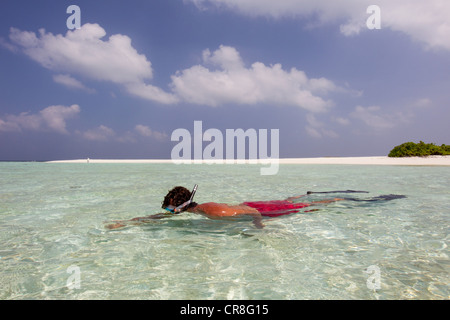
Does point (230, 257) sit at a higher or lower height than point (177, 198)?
lower

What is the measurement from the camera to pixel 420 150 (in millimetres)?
37500

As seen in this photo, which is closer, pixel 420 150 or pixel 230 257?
pixel 230 257

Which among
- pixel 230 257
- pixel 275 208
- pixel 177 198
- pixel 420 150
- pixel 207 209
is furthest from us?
pixel 420 150

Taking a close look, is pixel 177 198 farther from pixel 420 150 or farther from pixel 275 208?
pixel 420 150

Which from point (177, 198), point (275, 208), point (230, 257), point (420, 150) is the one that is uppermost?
point (420, 150)

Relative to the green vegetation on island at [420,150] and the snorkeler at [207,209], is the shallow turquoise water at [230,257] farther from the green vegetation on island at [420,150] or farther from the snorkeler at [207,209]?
the green vegetation on island at [420,150]

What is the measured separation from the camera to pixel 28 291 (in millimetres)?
2736

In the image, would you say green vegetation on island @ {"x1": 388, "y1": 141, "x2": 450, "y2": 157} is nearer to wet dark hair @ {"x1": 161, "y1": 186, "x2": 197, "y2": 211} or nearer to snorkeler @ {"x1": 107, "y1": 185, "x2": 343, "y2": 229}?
snorkeler @ {"x1": 107, "y1": 185, "x2": 343, "y2": 229}

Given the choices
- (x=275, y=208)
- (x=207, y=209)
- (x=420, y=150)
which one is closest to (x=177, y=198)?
(x=207, y=209)

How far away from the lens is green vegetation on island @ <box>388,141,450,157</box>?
1436 inches

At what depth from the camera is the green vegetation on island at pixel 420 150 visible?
1436 inches

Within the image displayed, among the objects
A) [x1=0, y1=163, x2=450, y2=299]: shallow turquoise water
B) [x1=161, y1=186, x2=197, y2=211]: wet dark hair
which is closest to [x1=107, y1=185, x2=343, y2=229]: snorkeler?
[x1=161, y1=186, x2=197, y2=211]: wet dark hair
